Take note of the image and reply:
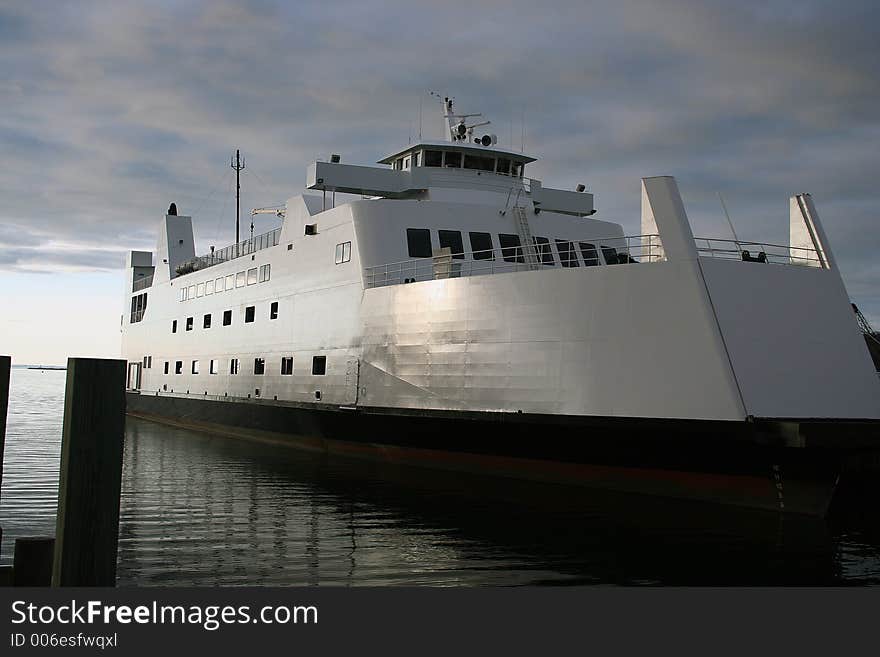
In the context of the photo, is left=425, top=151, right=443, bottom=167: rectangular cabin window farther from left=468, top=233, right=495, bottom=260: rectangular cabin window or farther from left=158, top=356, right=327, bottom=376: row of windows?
left=158, top=356, right=327, bottom=376: row of windows

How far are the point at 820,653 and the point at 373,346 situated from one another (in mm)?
11178

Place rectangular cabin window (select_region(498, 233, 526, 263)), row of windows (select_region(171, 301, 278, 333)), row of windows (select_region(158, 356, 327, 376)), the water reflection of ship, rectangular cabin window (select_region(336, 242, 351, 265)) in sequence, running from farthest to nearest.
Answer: row of windows (select_region(171, 301, 278, 333)) < row of windows (select_region(158, 356, 327, 376)) < rectangular cabin window (select_region(498, 233, 526, 263)) < rectangular cabin window (select_region(336, 242, 351, 265)) < the water reflection of ship

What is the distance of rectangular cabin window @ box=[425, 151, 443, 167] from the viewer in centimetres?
1994

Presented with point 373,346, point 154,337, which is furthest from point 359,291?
point 154,337

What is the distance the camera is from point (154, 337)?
1171 inches

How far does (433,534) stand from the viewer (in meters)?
10.3

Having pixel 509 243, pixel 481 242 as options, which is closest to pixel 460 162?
pixel 509 243

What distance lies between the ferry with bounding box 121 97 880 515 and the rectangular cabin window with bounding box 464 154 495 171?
0.04 m

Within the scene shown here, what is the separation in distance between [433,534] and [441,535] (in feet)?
0.40

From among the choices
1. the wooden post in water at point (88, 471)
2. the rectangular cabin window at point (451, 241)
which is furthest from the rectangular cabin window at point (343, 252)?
the wooden post in water at point (88, 471)

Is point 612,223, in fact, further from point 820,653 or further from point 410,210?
point 820,653

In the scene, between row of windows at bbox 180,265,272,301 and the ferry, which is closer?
the ferry

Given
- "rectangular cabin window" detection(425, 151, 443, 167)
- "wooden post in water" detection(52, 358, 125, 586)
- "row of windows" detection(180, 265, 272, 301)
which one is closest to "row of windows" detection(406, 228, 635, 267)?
"rectangular cabin window" detection(425, 151, 443, 167)

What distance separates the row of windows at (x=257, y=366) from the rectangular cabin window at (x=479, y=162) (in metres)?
6.43
